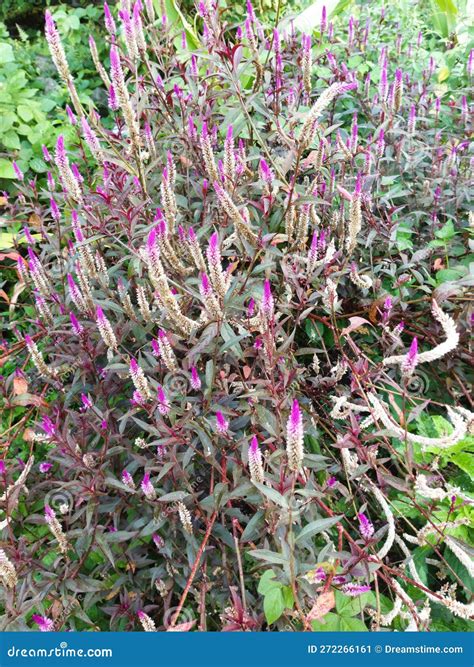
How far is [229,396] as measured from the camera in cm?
152

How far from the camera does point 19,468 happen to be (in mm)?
1744

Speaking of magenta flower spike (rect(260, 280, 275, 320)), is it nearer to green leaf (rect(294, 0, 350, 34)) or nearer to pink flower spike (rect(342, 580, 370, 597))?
pink flower spike (rect(342, 580, 370, 597))

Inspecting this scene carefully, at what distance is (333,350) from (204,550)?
0.89 m

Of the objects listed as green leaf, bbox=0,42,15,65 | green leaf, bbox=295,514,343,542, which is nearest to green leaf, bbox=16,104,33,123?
green leaf, bbox=0,42,15,65

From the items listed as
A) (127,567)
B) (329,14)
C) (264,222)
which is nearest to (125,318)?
(264,222)

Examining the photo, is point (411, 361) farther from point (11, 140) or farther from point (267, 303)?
point (11, 140)

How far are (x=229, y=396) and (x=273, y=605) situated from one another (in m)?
0.50

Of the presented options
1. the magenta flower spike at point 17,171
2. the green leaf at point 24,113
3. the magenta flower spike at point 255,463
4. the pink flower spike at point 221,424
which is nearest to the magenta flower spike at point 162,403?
the pink flower spike at point 221,424

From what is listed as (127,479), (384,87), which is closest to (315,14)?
(384,87)

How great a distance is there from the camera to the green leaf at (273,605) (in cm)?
126

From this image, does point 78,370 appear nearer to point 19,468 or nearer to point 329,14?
point 19,468

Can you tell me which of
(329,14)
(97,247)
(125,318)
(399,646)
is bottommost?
(399,646)

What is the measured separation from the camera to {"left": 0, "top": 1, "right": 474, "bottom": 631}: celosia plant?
1.39 meters

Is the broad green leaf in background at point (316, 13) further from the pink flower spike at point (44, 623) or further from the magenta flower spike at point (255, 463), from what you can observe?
the pink flower spike at point (44, 623)
